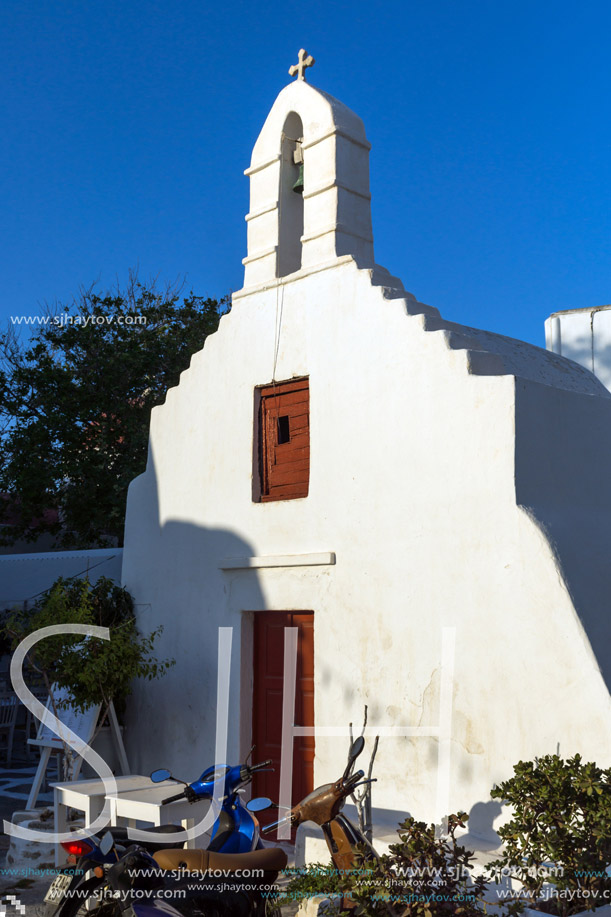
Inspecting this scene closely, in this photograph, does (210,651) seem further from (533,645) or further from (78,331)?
(78,331)

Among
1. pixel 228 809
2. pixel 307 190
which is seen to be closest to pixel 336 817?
pixel 228 809

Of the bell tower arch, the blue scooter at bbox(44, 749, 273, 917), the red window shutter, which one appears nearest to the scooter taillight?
the blue scooter at bbox(44, 749, 273, 917)

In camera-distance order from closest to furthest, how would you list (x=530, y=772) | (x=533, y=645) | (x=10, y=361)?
(x=530, y=772) → (x=533, y=645) → (x=10, y=361)

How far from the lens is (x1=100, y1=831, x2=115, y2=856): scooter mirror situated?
4.53 metres

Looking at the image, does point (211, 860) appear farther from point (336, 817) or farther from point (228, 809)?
point (336, 817)

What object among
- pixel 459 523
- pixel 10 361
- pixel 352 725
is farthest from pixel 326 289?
pixel 10 361

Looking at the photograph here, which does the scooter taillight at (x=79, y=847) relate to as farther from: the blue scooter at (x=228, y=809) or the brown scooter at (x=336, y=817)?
the brown scooter at (x=336, y=817)

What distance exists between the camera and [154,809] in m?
5.97

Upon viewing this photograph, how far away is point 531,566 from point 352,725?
204 centimetres

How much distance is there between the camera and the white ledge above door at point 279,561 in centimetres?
730

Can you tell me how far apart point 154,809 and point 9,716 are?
6.92 metres

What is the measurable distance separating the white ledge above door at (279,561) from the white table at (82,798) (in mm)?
1922

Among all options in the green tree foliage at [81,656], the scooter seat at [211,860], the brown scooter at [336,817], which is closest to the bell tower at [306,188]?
the green tree foliage at [81,656]

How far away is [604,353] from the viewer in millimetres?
11008
